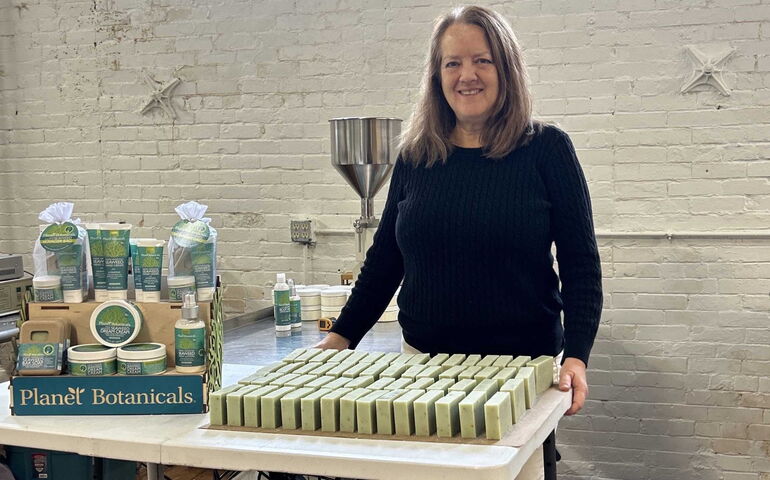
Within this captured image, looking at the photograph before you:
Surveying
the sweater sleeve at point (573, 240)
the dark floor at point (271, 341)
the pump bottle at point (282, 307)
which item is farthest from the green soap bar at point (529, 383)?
the pump bottle at point (282, 307)

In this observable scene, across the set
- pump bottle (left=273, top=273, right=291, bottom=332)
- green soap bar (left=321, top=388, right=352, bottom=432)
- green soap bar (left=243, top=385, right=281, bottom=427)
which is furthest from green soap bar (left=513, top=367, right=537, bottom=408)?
pump bottle (left=273, top=273, right=291, bottom=332)

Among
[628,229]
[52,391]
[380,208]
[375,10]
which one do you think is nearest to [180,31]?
[375,10]

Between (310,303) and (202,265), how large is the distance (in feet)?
4.57

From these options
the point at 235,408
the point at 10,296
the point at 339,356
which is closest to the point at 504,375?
the point at 339,356

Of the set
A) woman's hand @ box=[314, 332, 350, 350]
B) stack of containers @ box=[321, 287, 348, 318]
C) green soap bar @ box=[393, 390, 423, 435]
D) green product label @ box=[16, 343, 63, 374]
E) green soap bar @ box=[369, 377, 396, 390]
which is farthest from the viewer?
stack of containers @ box=[321, 287, 348, 318]

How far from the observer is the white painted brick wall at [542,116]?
330 centimetres

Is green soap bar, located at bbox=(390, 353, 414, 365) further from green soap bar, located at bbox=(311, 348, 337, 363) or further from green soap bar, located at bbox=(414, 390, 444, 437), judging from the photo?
green soap bar, located at bbox=(414, 390, 444, 437)

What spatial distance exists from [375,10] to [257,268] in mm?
1329

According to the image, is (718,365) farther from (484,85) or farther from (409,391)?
(409,391)

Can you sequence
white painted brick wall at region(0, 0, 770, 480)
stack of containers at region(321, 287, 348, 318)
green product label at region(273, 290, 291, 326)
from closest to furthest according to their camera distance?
green product label at region(273, 290, 291, 326) → stack of containers at region(321, 287, 348, 318) → white painted brick wall at region(0, 0, 770, 480)

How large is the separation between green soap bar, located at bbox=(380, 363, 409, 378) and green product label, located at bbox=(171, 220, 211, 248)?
42 centimetres

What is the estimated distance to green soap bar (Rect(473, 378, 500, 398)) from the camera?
1325 millimetres

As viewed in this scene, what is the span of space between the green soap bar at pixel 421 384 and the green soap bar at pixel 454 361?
10 cm

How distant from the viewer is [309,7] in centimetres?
377
